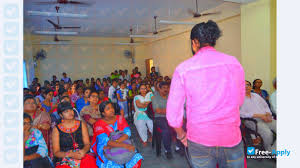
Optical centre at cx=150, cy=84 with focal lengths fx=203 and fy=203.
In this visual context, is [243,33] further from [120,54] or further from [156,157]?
[120,54]

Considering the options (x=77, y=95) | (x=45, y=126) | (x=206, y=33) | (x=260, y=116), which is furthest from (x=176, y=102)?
(x=77, y=95)

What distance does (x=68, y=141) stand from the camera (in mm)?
2078

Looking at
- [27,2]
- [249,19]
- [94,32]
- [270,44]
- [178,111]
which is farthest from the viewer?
[94,32]

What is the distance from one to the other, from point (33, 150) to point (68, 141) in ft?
1.06

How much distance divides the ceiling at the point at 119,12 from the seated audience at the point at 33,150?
4.81 meters

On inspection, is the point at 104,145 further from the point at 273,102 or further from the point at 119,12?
the point at 119,12

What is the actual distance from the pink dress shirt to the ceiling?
5398 mm

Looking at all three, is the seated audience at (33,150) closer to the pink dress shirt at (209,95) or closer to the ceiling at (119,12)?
the pink dress shirt at (209,95)

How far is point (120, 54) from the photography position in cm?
1251

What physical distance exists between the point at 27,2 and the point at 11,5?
5.46m

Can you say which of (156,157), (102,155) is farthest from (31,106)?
(156,157)

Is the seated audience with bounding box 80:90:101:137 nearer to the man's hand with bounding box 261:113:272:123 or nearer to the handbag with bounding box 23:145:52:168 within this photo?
the handbag with bounding box 23:145:52:168

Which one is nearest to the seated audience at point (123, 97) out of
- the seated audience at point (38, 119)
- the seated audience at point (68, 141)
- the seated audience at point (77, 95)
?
the seated audience at point (77, 95)

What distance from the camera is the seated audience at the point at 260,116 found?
2.90 m
